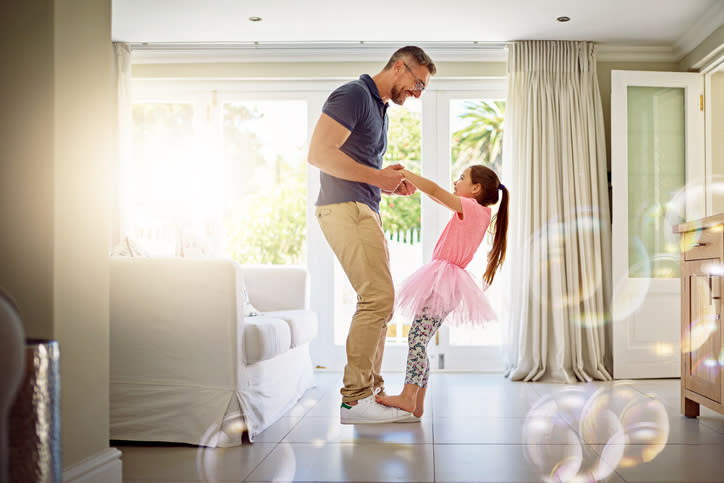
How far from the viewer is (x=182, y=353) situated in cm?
236

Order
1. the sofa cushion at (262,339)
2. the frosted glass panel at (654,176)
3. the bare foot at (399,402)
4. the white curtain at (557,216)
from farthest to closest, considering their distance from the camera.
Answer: the frosted glass panel at (654,176)
the white curtain at (557,216)
the bare foot at (399,402)
the sofa cushion at (262,339)

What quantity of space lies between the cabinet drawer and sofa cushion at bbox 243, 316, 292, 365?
1.78 metres

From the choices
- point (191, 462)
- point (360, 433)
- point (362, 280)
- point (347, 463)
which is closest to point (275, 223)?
point (362, 280)

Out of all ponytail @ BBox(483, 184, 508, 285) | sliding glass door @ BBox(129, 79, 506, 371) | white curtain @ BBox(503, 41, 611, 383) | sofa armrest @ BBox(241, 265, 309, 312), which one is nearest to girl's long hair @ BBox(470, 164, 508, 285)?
ponytail @ BBox(483, 184, 508, 285)

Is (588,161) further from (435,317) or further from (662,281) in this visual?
(435,317)

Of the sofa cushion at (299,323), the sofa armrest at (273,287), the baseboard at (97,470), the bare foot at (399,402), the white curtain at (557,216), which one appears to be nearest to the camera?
the baseboard at (97,470)

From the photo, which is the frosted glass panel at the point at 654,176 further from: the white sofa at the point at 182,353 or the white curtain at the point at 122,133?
the white curtain at the point at 122,133

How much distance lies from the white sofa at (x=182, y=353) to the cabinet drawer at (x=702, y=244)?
5.93 feet

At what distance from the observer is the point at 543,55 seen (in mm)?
4336

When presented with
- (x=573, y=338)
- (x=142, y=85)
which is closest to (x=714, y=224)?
(x=573, y=338)

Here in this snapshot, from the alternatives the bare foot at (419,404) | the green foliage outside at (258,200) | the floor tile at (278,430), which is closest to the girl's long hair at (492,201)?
the bare foot at (419,404)

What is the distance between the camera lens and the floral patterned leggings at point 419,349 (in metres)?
2.57

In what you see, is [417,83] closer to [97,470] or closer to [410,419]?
[410,419]

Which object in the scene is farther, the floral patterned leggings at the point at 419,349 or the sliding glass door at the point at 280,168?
the sliding glass door at the point at 280,168
